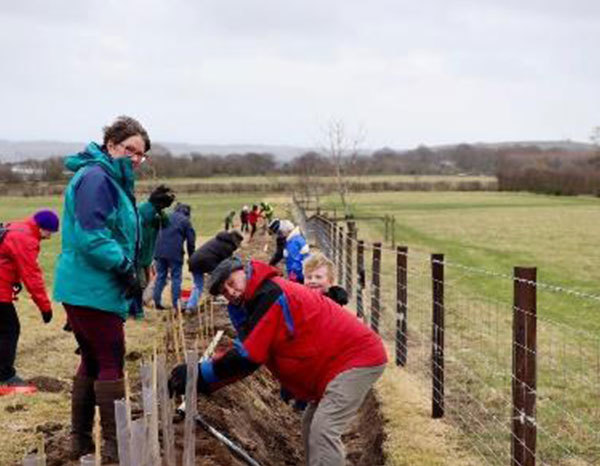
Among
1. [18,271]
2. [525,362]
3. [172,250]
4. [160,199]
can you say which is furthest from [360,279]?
[525,362]

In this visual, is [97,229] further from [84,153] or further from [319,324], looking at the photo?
[319,324]

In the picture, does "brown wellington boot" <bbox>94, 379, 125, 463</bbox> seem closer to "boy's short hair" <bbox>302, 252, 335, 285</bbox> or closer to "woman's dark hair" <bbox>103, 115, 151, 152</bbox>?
"woman's dark hair" <bbox>103, 115, 151, 152</bbox>

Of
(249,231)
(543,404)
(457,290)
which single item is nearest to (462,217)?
(249,231)

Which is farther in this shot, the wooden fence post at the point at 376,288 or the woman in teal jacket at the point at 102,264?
the wooden fence post at the point at 376,288

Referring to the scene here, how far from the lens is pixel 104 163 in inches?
184

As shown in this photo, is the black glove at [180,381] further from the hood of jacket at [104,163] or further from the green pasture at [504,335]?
the green pasture at [504,335]

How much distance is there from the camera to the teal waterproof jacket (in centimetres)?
455

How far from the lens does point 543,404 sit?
7891 mm

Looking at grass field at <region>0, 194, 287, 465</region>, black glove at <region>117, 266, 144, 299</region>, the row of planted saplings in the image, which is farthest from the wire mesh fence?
grass field at <region>0, 194, 287, 465</region>

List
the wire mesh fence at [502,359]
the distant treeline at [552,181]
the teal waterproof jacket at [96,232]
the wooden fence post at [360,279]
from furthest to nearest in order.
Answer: the distant treeline at [552,181] → the wooden fence post at [360,279] → the wire mesh fence at [502,359] → the teal waterproof jacket at [96,232]

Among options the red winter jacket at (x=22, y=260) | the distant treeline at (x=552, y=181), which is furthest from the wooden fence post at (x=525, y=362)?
the distant treeline at (x=552, y=181)

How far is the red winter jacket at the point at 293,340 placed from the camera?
13.4 feet

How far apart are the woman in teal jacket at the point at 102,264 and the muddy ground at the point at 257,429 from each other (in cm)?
49

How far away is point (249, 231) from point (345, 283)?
1381cm
